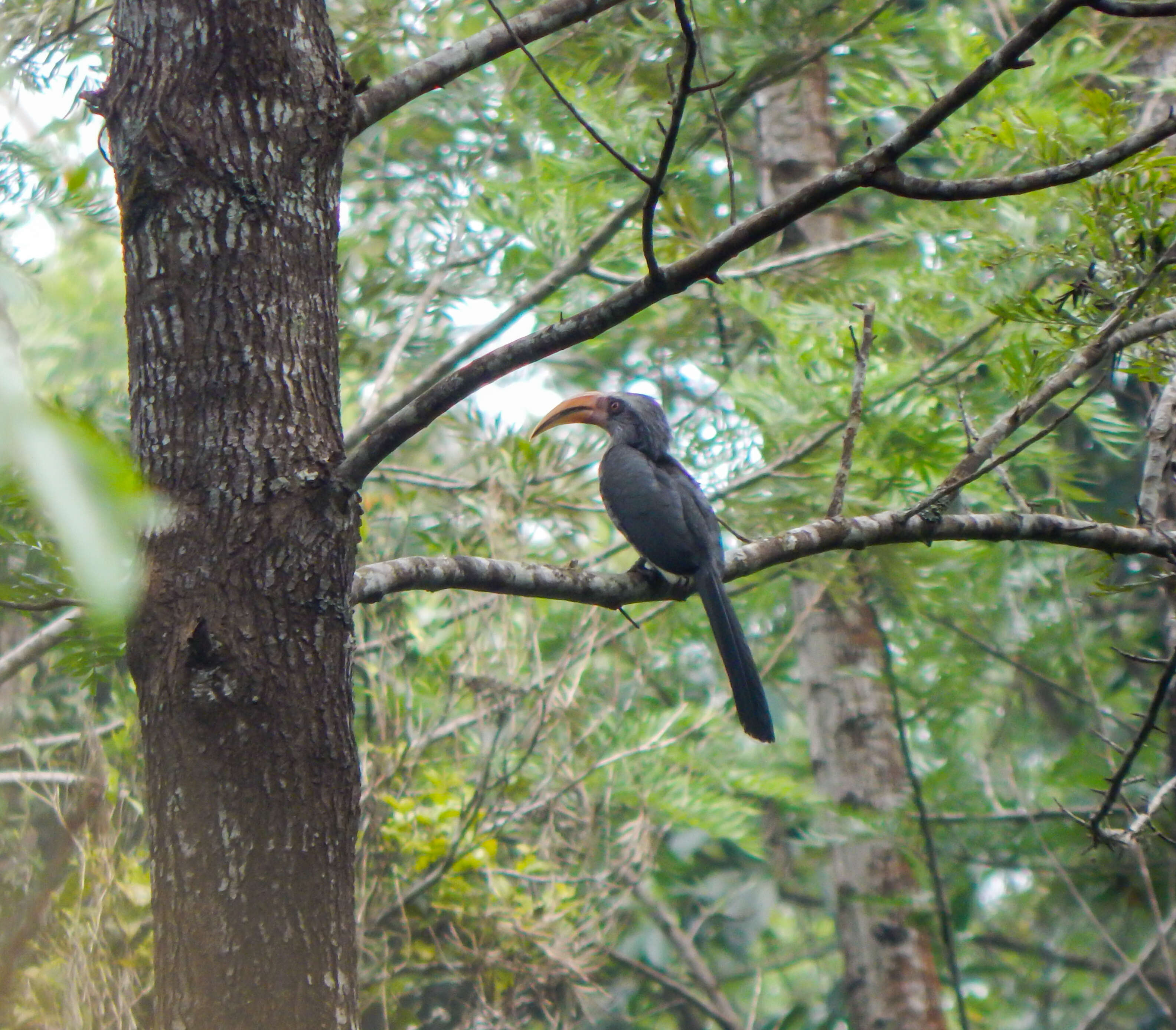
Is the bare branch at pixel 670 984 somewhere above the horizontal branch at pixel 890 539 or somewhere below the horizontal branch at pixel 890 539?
below

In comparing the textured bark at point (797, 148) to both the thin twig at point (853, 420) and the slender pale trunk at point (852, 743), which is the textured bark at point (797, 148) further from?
the thin twig at point (853, 420)

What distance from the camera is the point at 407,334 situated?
475 centimetres

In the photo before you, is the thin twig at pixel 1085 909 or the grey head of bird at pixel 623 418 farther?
the grey head of bird at pixel 623 418

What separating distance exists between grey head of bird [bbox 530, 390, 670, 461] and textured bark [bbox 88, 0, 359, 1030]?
2496 mm

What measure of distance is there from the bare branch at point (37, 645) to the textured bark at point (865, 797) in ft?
10.4

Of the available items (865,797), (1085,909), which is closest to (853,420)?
(1085,909)

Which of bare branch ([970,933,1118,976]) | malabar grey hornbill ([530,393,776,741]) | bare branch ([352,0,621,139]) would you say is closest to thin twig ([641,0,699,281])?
bare branch ([352,0,621,139])

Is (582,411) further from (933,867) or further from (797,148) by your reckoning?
(797,148)

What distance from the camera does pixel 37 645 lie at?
106 inches

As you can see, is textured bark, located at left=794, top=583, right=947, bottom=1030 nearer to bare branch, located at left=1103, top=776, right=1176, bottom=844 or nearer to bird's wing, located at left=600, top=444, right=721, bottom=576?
bird's wing, located at left=600, top=444, right=721, bottom=576

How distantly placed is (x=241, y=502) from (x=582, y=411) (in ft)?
10.1

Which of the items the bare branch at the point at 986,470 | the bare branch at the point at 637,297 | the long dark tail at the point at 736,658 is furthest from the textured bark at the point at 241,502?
the long dark tail at the point at 736,658

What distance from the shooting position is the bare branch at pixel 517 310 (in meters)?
4.03

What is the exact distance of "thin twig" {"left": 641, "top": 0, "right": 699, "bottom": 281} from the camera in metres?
1.73
